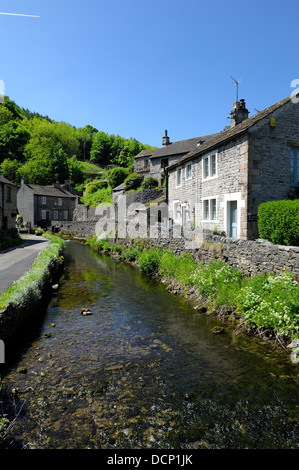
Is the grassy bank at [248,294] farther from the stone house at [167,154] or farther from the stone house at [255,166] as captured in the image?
the stone house at [167,154]

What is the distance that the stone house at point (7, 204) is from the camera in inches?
1160

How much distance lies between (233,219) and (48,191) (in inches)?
1899

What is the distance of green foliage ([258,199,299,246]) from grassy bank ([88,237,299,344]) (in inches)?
85.9

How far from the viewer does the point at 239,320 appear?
9.37 m

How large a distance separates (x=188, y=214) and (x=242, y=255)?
405 inches

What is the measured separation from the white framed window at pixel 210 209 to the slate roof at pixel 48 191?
136 feet

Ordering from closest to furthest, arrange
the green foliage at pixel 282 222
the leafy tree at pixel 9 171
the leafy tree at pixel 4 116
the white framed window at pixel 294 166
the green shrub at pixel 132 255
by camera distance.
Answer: the green foliage at pixel 282 222, the white framed window at pixel 294 166, the green shrub at pixel 132 255, the leafy tree at pixel 9 171, the leafy tree at pixel 4 116

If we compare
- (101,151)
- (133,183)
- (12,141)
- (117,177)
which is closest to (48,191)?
(117,177)

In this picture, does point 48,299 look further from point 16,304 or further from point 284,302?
point 284,302

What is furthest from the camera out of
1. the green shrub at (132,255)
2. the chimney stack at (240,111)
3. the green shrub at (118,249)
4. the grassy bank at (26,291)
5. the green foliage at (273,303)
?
the green shrub at (118,249)

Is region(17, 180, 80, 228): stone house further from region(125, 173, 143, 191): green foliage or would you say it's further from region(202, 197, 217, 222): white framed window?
region(202, 197, 217, 222): white framed window

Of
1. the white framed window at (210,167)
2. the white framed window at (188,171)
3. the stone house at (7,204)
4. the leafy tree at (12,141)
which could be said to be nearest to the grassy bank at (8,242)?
the stone house at (7,204)

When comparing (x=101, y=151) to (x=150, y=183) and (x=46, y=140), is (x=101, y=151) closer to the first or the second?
(x=46, y=140)
